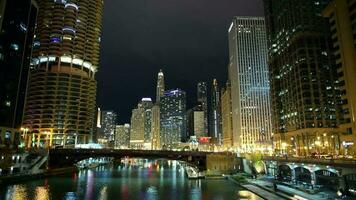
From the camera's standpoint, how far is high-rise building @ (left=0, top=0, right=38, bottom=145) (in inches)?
4835

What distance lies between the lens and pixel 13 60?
422 ft

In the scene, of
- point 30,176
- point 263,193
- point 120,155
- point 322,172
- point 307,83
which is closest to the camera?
point 263,193

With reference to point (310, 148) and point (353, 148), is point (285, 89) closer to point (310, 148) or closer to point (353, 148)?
point (310, 148)

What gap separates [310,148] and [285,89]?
153 ft

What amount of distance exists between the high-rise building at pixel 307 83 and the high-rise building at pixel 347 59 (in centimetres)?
2397

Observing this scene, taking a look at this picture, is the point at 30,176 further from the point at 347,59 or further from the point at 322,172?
the point at 347,59

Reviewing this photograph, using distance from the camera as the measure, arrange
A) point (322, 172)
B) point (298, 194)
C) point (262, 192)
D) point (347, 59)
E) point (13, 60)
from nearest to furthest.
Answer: point (298, 194) < point (262, 192) < point (322, 172) < point (347, 59) < point (13, 60)

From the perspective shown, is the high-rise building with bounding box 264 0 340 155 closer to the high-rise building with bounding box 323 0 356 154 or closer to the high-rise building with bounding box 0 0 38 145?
the high-rise building with bounding box 323 0 356 154

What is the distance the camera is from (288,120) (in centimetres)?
17900

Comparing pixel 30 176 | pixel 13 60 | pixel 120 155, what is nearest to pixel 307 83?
pixel 120 155

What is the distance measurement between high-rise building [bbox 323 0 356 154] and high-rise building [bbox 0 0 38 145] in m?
136

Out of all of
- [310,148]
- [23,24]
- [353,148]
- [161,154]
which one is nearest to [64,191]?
[161,154]

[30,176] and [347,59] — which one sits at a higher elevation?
[347,59]

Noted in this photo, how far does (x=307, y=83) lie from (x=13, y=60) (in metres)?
144
